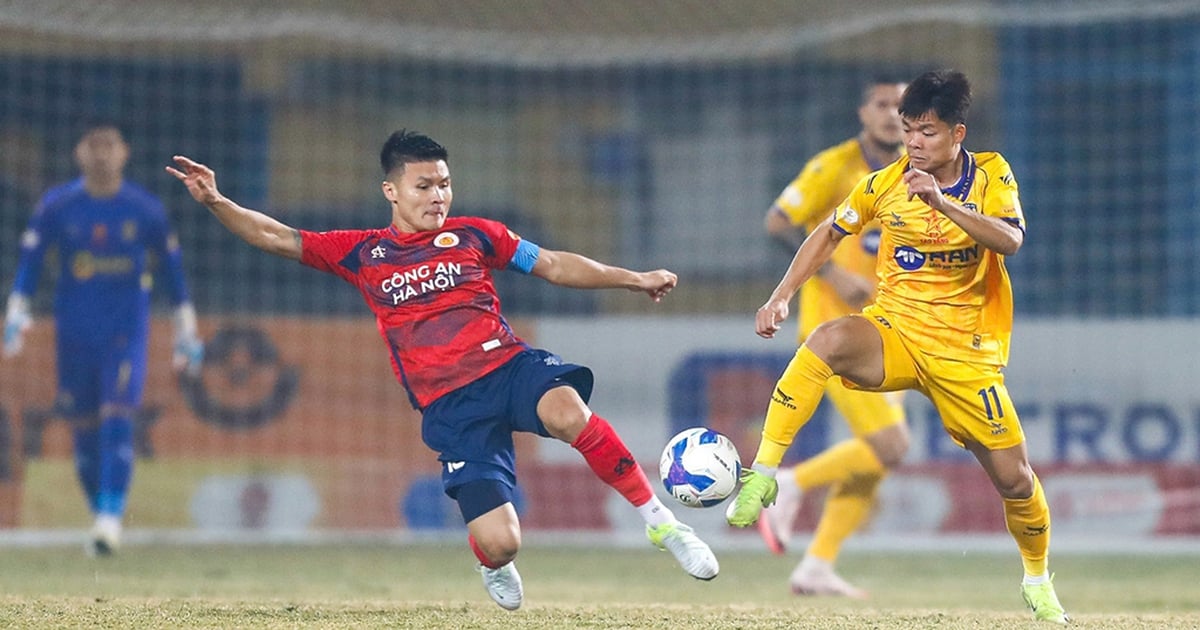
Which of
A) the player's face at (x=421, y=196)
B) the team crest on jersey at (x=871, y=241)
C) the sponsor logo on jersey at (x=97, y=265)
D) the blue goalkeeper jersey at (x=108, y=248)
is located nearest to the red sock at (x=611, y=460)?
the player's face at (x=421, y=196)

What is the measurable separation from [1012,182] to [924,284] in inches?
18.9

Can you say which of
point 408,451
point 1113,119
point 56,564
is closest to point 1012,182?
point 56,564

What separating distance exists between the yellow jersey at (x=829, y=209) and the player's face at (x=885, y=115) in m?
0.14

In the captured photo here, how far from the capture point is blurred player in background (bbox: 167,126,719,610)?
6.39 m

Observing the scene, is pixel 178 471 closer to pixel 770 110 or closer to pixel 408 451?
pixel 408 451

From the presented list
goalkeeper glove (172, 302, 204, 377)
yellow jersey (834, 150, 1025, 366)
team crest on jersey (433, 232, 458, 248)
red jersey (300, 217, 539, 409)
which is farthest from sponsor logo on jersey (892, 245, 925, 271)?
goalkeeper glove (172, 302, 204, 377)

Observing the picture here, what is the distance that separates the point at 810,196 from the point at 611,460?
241cm

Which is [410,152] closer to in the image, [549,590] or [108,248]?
[549,590]

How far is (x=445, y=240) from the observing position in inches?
257

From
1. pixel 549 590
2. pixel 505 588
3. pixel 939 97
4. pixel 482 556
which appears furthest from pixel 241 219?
pixel 549 590

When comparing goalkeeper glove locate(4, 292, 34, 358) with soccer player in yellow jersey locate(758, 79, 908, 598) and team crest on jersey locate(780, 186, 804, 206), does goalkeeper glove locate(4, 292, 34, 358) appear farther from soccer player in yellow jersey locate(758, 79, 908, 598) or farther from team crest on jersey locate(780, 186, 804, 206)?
team crest on jersey locate(780, 186, 804, 206)

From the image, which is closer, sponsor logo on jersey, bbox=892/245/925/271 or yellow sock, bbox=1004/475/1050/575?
sponsor logo on jersey, bbox=892/245/925/271

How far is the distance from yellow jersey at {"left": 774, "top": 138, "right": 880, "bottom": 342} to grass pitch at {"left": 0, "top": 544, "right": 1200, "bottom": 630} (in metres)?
1.42

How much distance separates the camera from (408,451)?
1234 cm
